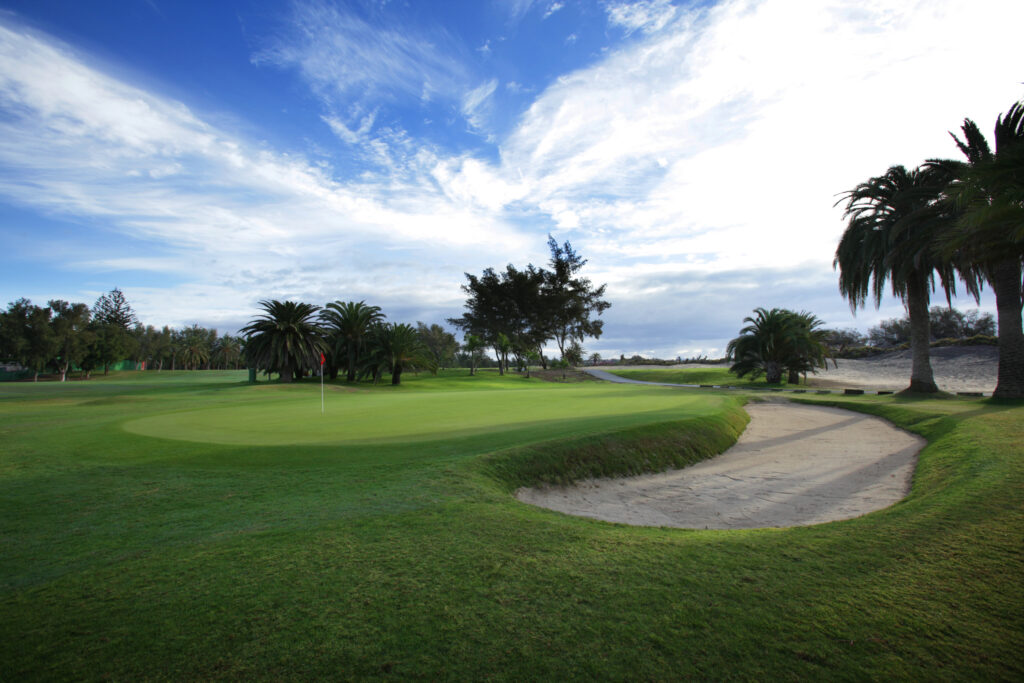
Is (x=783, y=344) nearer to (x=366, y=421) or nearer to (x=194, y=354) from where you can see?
(x=366, y=421)

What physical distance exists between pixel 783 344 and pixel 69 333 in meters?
87.1

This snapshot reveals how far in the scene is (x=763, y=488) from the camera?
29.9 ft

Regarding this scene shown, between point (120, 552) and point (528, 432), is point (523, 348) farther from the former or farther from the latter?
point (120, 552)

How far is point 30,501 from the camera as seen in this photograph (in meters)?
6.12

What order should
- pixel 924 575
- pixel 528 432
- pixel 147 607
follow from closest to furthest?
pixel 147 607 < pixel 924 575 < pixel 528 432

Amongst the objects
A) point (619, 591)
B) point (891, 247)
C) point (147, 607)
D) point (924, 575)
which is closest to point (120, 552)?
point (147, 607)

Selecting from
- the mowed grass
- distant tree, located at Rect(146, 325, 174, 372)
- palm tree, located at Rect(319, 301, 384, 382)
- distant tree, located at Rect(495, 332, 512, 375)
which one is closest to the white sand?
the mowed grass

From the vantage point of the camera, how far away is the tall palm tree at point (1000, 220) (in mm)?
8836

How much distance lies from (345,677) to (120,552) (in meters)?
3.33

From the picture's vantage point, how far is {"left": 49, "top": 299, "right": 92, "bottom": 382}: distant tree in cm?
6222

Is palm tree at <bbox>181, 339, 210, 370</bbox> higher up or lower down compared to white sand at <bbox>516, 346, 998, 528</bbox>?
higher up

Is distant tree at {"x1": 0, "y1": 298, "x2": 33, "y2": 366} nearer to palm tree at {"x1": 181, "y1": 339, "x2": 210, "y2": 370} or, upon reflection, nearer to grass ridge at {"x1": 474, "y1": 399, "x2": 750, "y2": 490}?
palm tree at {"x1": 181, "y1": 339, "x2": 210, "y2": 370}

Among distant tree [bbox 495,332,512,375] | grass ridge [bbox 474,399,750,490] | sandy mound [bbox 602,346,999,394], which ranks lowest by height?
grass ridge [bbox 474,399,750,490]

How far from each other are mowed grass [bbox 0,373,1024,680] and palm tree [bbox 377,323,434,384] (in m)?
34.9
